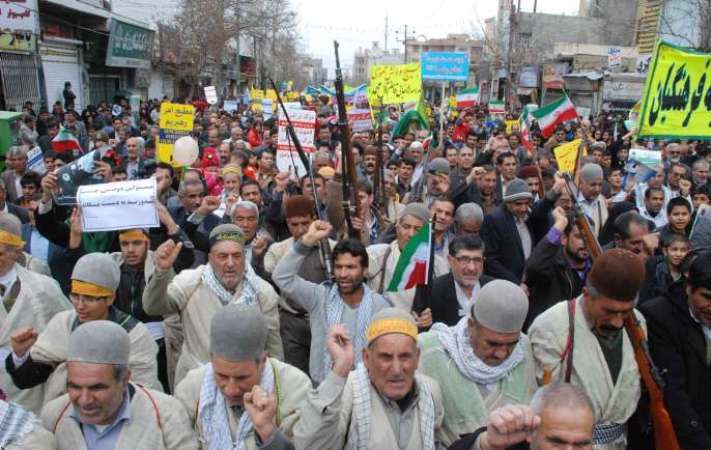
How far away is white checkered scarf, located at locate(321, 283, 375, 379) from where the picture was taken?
12.3ft

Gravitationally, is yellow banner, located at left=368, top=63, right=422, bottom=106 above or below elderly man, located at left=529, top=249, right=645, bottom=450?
above

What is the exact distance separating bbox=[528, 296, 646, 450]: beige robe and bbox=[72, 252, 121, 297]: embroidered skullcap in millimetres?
2081

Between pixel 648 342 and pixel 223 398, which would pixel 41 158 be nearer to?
pixel 223 398

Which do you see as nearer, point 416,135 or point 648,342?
point 648,342

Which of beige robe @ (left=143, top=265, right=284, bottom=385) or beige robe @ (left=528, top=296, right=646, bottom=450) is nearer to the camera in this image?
beige robe @ (left=528, top=296, right=646, bottom=450)

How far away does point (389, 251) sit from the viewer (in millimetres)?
4590

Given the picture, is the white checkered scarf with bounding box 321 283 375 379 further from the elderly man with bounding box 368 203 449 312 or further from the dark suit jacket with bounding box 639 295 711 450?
the dark suit jacket with bounding box 639 295 711 450

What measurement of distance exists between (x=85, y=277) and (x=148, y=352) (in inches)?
18.8

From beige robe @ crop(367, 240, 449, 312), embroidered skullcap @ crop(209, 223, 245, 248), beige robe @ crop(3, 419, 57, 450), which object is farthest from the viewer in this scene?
beige robe @ crop(367, 240, 449, 312)

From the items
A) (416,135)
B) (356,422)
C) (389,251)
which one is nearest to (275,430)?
(356,422)

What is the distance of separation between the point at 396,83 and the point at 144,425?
11.3 metres

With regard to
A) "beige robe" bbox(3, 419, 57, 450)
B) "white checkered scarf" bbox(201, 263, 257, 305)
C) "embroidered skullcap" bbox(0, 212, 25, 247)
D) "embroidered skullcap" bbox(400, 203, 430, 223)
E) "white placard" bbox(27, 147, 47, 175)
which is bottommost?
"beige robe" bbox(3, 419, 57, 450)

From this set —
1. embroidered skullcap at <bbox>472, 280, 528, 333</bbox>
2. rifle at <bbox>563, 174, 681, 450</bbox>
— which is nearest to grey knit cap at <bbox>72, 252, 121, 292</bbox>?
embroidered skullcap at <bbox>472, 280, 528, 333</bbox>

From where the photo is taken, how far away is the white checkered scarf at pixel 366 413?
2.61 metres
